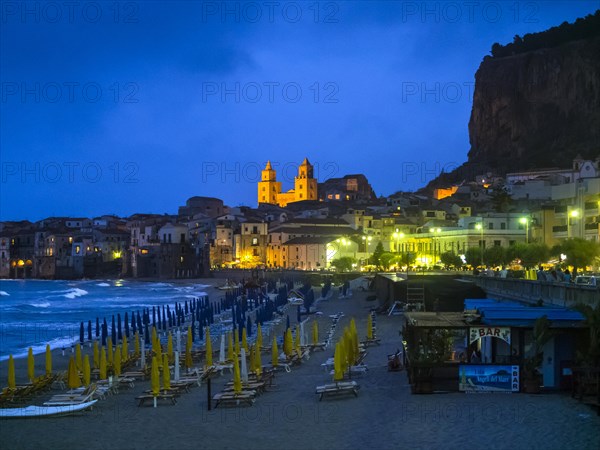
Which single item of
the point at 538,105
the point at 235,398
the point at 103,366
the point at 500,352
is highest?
the point at 538,105

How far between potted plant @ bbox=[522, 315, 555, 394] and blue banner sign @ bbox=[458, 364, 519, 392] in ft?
0.80

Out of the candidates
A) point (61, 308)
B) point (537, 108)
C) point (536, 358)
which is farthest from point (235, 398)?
point (537, 108)

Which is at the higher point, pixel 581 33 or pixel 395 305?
pixel 581 33

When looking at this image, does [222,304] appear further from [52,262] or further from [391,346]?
[52,262]

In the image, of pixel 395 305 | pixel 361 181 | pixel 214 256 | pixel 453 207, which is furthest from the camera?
pixel 361 181

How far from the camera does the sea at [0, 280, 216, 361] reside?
44.2 m

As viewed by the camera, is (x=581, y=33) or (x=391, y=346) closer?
(x=391, y=346)

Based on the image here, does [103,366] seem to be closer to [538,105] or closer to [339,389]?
[339,389]

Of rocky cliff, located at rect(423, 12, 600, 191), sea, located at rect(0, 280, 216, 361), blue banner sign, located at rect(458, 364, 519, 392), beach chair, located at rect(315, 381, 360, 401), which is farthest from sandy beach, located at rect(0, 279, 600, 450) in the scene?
rocky cliff, located at rect(423, 12, 600, 191)

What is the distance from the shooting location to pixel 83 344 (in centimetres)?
3803

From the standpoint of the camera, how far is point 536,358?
1678 cm

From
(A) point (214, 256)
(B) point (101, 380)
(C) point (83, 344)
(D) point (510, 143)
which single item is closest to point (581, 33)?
(D) point (510, 143)

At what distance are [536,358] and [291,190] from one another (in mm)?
173420

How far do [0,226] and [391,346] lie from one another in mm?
166747
